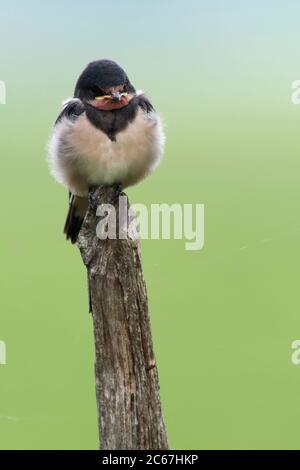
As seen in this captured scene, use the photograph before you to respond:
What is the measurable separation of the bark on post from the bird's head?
3.44ft

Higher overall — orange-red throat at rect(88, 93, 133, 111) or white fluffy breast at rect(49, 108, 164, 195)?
orange-red throat at rect(88, 93, 133, 111)

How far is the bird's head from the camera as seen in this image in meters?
4.11

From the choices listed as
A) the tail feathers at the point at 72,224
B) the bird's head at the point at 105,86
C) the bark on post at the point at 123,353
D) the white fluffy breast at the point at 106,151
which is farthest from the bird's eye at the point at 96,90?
the bark on post at the point at 123,353

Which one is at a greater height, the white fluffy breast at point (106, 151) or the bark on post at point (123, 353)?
the white fluffy breast at point (106, 151)

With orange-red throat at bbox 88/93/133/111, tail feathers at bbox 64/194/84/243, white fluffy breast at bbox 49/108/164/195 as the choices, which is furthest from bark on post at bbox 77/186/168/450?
tail feathers at bbox 64/194/84/243

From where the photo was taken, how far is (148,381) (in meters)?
3.37

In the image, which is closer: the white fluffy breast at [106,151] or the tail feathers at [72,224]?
the white fluffy breast at [106,151]

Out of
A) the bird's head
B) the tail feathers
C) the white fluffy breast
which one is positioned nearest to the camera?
the bird's head

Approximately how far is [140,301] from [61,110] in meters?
1.56

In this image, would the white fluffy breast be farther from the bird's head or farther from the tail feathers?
the tail feathers

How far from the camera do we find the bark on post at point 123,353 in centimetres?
332

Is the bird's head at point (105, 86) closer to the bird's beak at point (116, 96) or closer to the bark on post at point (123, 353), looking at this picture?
the bird's beak at point (116, 96)
